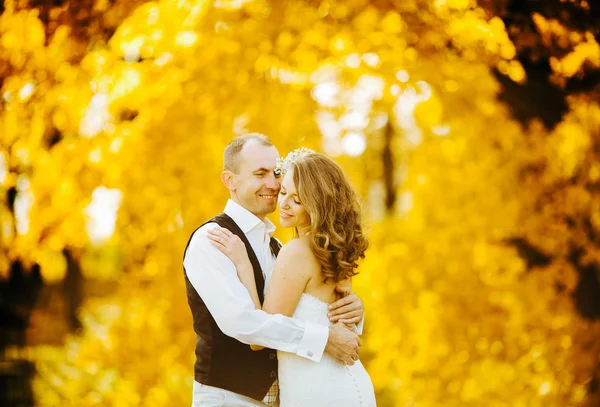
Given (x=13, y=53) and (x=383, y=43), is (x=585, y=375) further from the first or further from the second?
(x=13, y=53)

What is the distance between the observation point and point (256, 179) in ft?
9.78

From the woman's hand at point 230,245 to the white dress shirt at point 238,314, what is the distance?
0.8 inches

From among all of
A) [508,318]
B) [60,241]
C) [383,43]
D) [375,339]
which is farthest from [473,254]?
[60,241]

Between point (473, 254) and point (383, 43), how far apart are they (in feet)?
6.81

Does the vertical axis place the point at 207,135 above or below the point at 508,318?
above

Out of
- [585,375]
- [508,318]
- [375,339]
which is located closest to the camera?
[585,375]

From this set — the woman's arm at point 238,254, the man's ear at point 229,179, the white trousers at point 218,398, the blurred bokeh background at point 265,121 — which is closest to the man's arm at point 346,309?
the woman's arm at point 238,254

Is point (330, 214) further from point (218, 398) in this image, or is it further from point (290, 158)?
point (218, 398)

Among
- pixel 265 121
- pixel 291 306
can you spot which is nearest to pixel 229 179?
pixel 291 306

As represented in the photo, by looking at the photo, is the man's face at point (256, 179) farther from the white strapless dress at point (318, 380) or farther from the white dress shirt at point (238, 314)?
the white strapless dress at point (318, 380)

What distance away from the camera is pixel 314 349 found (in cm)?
258

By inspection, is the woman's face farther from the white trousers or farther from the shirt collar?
the white trousers

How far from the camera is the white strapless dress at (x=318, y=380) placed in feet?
8.44

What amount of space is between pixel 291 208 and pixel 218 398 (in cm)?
76
